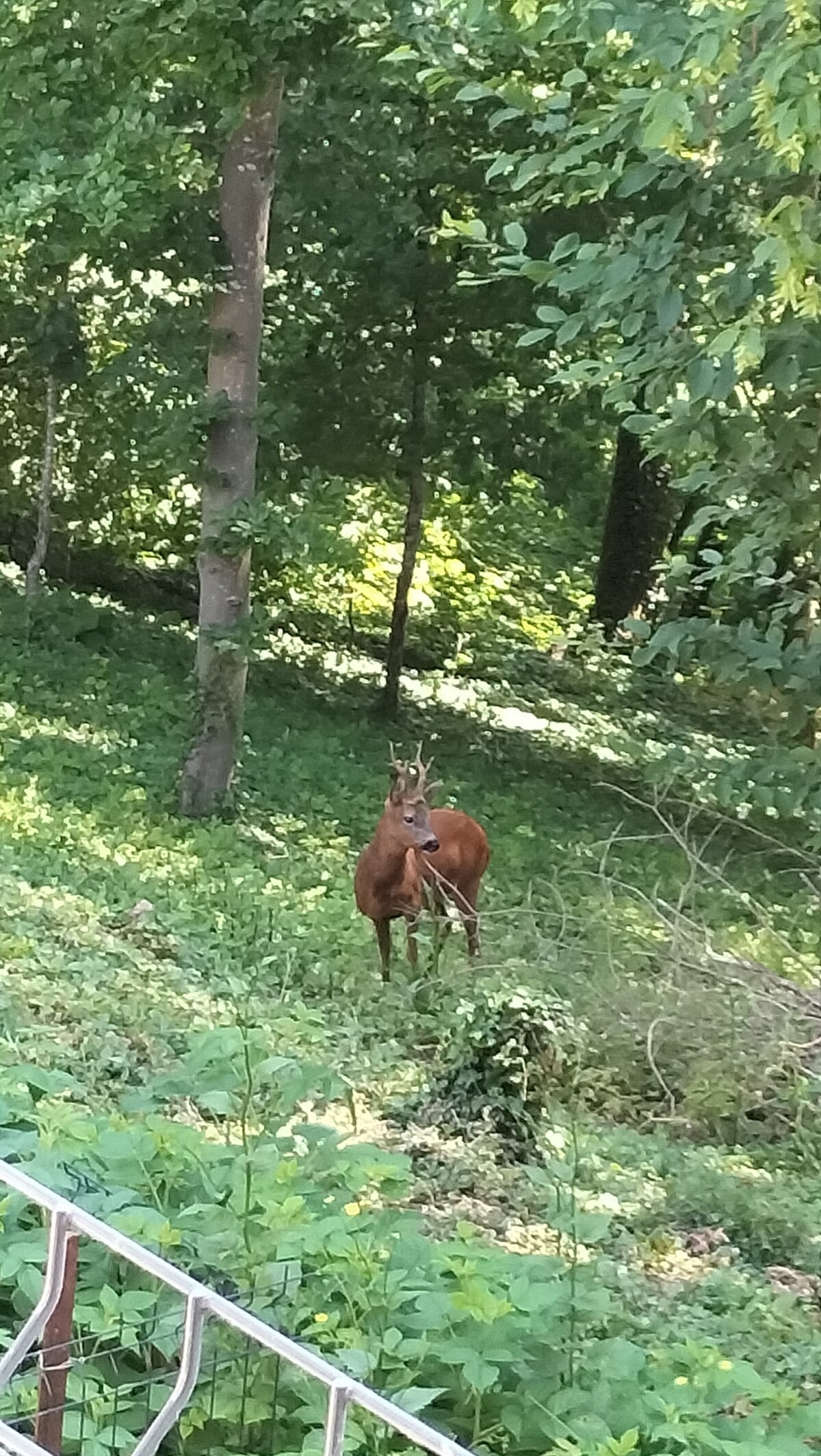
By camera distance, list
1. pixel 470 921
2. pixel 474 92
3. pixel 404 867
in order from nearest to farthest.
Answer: pixel 474 92 → pixel 470 921 → pixel 404 867

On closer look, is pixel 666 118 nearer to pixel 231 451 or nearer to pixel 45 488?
pixel 231 451

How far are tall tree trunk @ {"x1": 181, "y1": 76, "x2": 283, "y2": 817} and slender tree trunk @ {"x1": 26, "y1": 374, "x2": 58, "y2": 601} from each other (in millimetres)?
3190

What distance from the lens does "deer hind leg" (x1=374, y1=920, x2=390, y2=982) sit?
299 inches

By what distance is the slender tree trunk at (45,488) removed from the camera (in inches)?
490

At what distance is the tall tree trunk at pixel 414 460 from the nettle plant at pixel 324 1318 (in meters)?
9.23

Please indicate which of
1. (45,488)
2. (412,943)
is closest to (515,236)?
(412,943)

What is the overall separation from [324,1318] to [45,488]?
34.9 feet

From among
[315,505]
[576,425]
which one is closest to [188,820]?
[315,505]

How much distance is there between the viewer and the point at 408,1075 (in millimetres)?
6125

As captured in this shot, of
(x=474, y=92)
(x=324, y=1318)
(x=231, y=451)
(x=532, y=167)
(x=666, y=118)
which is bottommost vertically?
(x=324, y=1318)

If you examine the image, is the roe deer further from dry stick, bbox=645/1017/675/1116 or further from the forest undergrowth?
dry stick, bbox=645/1017/675/1116

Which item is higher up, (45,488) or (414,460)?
(414,460)

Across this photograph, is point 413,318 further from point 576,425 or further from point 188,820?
point 188,820

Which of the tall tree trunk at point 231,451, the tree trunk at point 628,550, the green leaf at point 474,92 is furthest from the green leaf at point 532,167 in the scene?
the tree trunk at point 628,550
